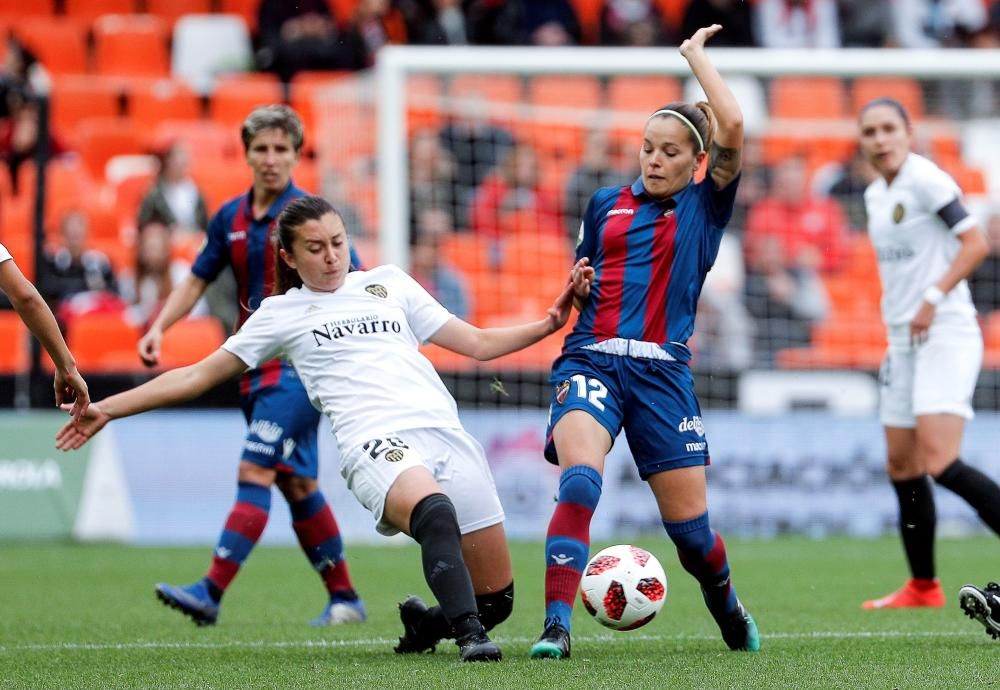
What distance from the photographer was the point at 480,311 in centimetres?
1316

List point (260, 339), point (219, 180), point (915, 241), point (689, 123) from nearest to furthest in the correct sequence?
1. point (260, 339)
2. point (689, 123)
3. point (915, 241)
4. point (219, 180)

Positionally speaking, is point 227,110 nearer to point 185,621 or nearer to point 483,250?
point 483,250

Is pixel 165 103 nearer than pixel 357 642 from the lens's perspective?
No

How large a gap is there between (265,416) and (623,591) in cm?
237

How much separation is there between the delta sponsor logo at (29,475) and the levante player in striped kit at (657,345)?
285 inches

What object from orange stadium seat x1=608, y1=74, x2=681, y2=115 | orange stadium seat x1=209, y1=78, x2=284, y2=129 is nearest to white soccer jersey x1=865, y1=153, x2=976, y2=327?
orange stadium seat x1=608, y1=74, x2=681, y2=115

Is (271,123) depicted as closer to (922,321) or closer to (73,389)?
(73,389)

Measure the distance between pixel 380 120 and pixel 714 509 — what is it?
3.85 meters

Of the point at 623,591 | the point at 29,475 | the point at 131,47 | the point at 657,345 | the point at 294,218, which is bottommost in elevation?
the point at 29,475

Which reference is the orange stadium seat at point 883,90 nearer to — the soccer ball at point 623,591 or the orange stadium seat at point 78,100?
the orange stadium seat at point 78,100

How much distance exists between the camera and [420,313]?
19.4 ft

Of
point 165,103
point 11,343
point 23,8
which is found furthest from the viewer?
point 23,8

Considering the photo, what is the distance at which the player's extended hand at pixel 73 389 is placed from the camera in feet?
17.9

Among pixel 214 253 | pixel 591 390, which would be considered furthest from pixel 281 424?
pixel 591 390
